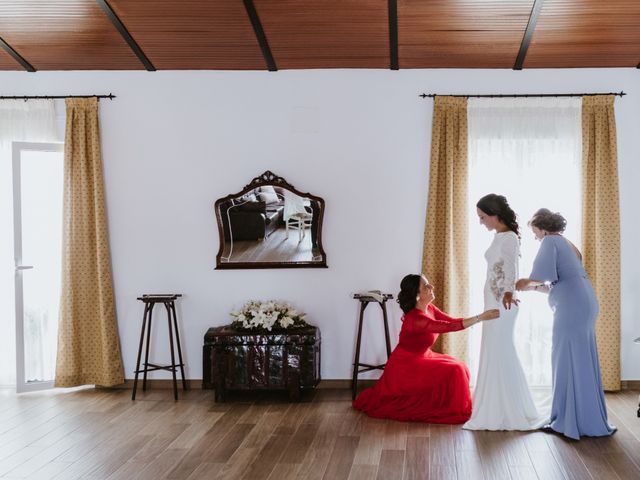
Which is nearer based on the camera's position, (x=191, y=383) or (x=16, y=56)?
(x=16, y=56)

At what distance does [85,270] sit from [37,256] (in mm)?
414

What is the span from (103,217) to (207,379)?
166 cm

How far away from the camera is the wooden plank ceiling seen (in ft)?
17.4

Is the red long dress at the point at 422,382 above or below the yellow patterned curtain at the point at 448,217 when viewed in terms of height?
below

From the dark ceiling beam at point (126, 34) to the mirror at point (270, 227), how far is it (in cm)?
131

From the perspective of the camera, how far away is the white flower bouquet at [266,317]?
576cm

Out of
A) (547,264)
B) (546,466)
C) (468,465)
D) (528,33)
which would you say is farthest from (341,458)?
(528,33)

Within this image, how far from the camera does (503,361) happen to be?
4836 mm

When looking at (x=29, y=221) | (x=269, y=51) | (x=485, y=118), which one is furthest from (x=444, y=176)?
(x=29, y=221)

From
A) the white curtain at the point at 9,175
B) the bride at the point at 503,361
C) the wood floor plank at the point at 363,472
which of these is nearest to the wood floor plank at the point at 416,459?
the wood floor plank at the point at 363,472

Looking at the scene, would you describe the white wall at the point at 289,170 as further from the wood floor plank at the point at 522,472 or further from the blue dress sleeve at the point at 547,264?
the wood floor plank at the point at 522,472

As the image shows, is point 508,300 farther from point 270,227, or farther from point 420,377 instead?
point 270,227

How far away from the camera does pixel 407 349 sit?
17.4 feet

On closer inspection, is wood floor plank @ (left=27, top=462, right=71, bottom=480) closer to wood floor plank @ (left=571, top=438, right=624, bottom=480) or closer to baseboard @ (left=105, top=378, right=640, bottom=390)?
baseboard @ (left=105, top=378, right=640, bottom=390)
